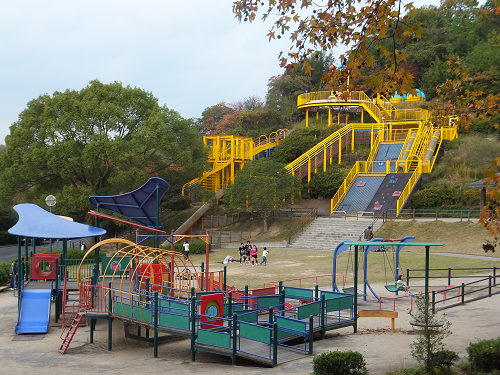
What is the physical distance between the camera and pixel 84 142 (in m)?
37.1

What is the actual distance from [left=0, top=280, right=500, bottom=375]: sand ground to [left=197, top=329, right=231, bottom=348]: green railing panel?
0.49 m

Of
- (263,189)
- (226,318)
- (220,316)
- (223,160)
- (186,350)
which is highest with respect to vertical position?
(223,160)

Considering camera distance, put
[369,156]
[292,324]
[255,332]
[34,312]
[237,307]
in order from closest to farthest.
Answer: [255,332]
[292,324]
[237,307]
[34,312]
[369,156]

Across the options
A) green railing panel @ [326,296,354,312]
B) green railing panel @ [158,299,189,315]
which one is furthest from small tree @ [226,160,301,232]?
green railing panel @ [158,299,189,315]

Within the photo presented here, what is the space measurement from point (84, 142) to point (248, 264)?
16.0 meters

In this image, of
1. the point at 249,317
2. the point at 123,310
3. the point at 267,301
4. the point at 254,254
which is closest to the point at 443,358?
the point at 249,317

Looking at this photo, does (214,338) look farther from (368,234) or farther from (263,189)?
(263,189)

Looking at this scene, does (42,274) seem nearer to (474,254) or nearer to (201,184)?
(474,254)

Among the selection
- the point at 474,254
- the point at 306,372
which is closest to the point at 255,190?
the point at 474,254

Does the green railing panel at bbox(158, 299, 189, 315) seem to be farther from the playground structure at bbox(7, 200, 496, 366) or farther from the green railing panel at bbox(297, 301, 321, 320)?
the green railing panel at bbox(297, 301, 321, 320)

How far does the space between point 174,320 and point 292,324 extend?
9.80 ft

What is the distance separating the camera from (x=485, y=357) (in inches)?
366

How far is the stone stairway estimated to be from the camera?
3344 cm

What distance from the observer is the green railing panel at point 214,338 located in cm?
1218
